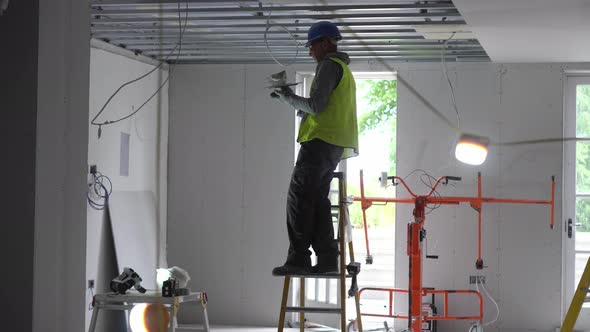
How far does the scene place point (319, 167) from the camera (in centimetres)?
522

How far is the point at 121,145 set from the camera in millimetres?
8211

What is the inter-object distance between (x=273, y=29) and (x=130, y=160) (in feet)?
6.70

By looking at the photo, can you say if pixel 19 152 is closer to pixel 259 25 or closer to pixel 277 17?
pixel 277 17

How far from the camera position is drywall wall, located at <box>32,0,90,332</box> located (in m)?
3.88

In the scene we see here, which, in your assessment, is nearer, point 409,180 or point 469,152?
point 469,152

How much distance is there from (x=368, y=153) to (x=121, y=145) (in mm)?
6066

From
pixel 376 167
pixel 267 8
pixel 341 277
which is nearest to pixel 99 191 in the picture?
pixel 267 8

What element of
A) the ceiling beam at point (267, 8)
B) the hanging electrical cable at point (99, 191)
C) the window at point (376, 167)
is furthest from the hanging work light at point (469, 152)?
the window at point (376, 167)

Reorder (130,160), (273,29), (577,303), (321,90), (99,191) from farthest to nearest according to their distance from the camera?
(130,160), (99,191), (273,29), (321,90), (577,303)

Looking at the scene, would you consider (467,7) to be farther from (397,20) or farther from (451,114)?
(451,114)

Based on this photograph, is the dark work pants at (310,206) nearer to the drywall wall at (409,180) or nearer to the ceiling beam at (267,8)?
the ceiling beam at (267,8)

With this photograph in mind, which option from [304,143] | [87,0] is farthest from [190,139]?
[87,0]

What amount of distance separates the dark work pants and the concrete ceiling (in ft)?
4.48

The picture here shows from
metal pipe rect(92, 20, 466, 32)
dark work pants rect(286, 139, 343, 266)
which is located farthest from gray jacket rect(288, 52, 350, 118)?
metal pipe rect(92, 20, 466, 32)
